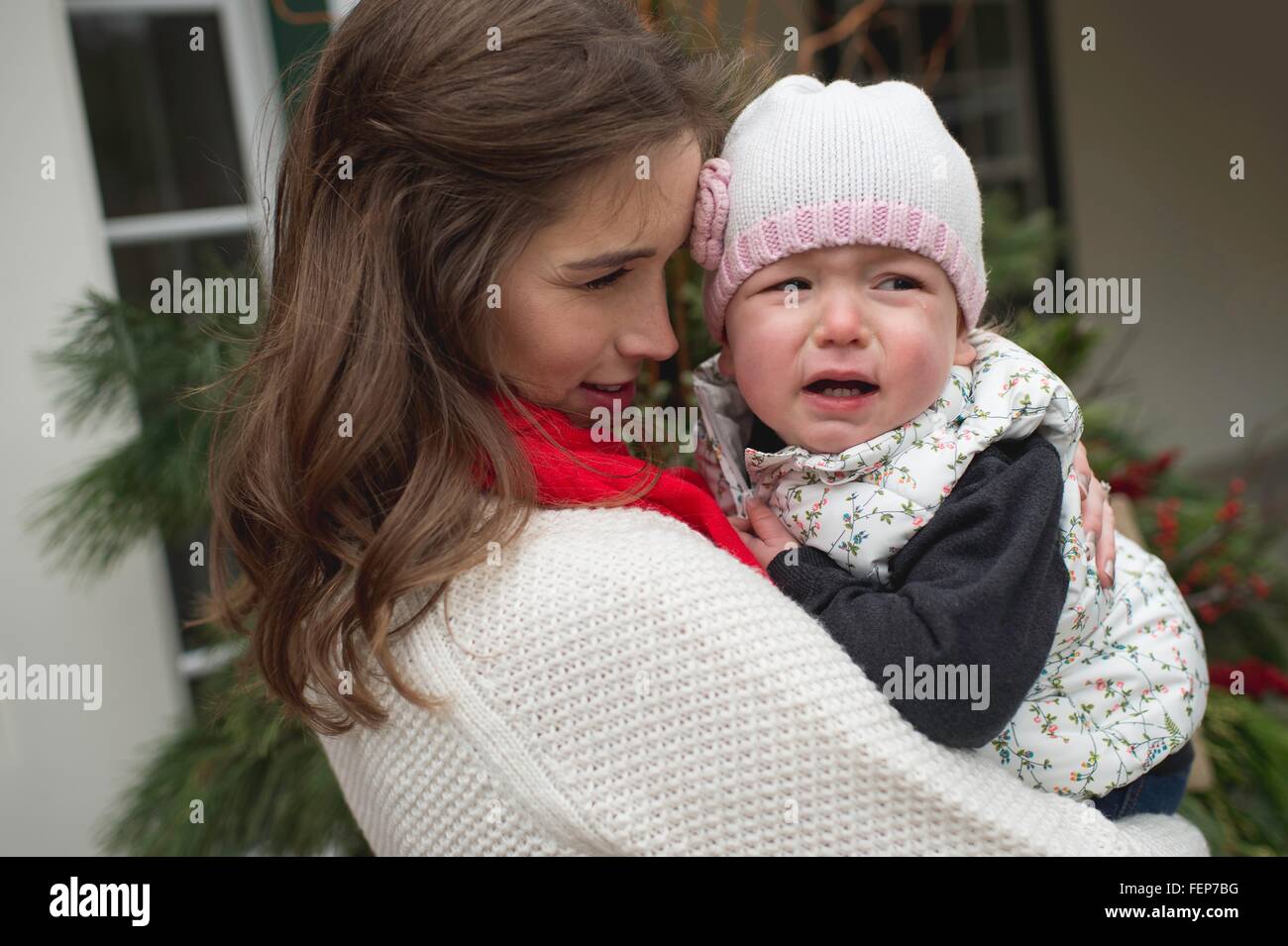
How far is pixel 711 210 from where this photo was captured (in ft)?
4.57

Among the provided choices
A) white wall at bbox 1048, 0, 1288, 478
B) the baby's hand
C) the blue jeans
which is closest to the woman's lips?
the baby's hand

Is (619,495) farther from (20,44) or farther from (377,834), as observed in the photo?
(20,44)

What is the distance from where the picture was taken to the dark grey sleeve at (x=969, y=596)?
47.2 inches

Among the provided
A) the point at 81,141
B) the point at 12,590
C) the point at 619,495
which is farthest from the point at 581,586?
the point at 81,141

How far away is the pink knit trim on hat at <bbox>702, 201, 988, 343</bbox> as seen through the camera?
4.26 ft

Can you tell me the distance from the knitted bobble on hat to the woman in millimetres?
33

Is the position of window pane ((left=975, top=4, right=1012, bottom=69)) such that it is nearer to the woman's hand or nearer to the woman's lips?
the woman's hand

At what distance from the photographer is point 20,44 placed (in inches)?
92.7

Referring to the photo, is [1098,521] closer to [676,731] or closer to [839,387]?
[839,387]

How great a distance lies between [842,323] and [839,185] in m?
0.17
